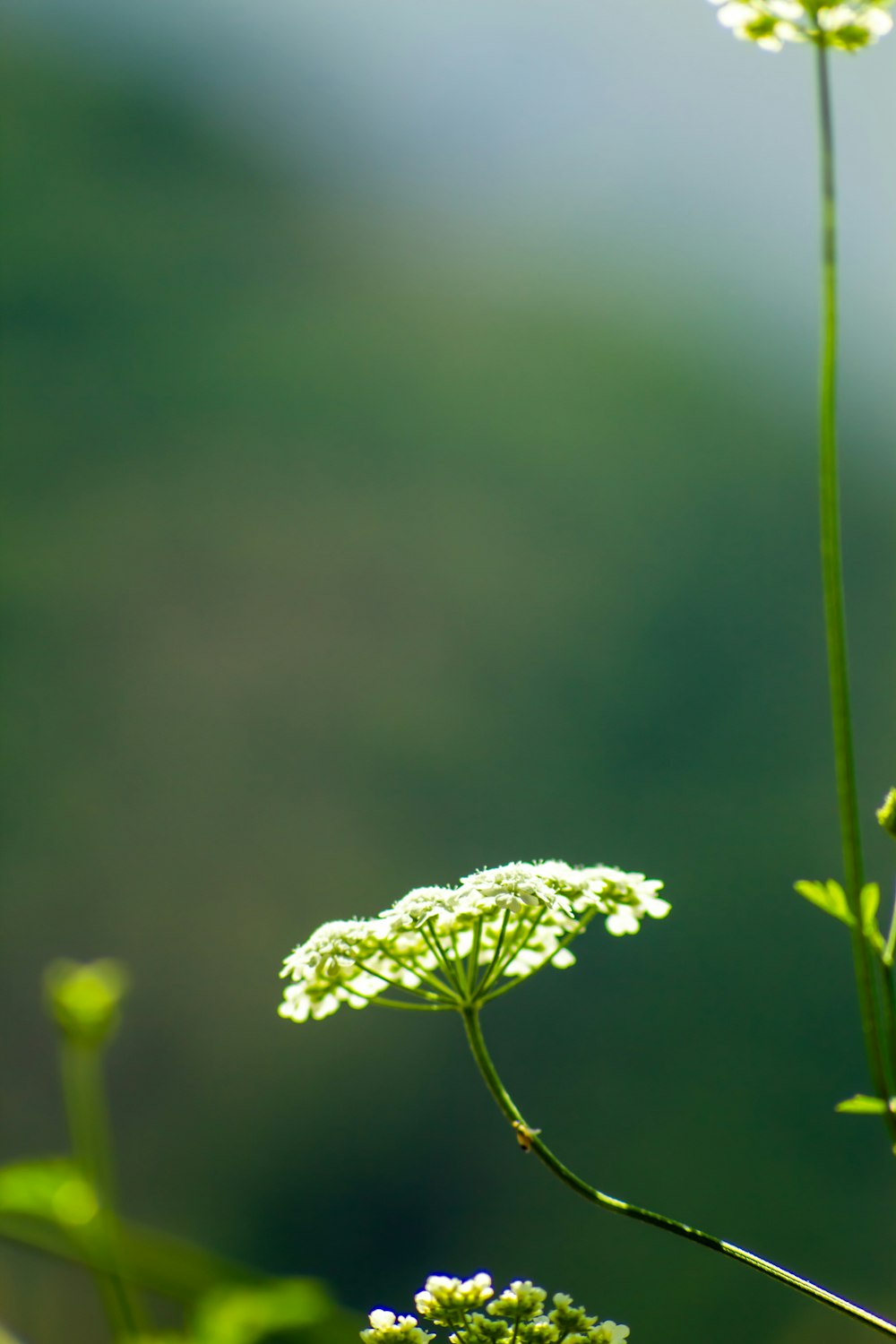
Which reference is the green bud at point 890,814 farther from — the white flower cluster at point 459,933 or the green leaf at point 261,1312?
the green leaf at point 261,1312

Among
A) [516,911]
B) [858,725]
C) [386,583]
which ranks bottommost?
[516,911]

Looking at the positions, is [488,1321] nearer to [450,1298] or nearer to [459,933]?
[450,1298]

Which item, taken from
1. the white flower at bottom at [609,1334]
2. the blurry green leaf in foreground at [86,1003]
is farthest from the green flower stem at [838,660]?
the blurry green leaf in foreground at [86,1003]

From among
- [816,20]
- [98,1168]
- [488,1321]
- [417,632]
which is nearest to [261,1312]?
[98,1168]

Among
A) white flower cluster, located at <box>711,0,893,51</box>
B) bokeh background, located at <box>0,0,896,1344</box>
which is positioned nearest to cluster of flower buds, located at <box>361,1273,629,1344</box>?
white flower cluster, located at <box>711,0,893,51</box>

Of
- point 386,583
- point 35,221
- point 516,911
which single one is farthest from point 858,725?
point 516,911

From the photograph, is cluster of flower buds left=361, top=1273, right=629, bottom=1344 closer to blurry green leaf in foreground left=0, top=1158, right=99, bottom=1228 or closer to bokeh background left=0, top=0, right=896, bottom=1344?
blurry green leaf in foreground left=0, top=1158, right=99, bottom=1228

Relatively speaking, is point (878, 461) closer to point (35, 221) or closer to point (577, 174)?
point (577, 174)
